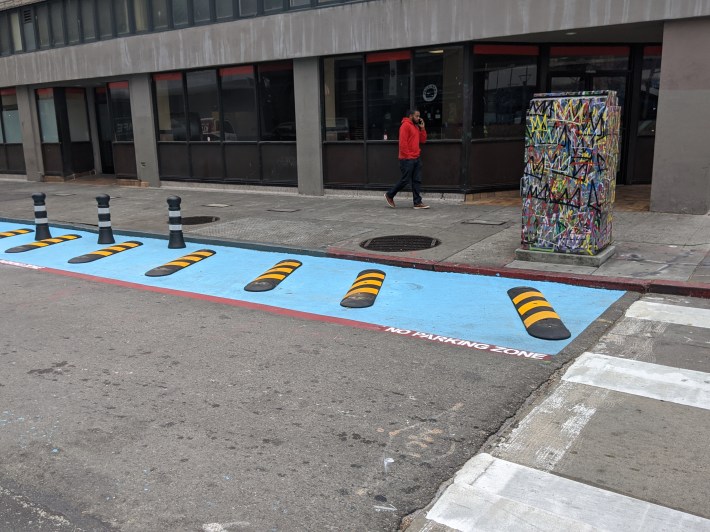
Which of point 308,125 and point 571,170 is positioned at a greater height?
point 308,125

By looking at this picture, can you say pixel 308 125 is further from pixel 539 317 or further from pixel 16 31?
pixel 16 31

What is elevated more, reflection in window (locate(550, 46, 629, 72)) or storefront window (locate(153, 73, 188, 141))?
reflection in window (locate(550, 46, 629, 72))

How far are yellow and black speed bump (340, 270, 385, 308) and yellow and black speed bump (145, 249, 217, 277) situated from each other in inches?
110

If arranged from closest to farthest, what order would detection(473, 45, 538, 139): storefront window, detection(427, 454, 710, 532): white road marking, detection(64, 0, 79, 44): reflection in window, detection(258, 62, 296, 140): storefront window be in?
detection(427, 454, 710, 532): white road marking
detection(473, 45, 538, 139): storefront window
detection(258, 62, 296, 140): storefront window
detection(64, 0, 79, 44): reflection in window

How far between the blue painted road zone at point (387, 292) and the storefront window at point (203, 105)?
7542 millimetres

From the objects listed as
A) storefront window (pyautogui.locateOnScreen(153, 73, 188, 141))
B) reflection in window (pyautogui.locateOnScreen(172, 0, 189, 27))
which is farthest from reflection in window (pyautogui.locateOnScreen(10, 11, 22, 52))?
reflection in window (pyautogui.locateOnScreen(172, 0, 189, 27))

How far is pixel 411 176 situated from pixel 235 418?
363 inches

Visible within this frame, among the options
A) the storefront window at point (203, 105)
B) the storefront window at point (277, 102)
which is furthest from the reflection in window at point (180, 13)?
the storefront window at point (277, 102)

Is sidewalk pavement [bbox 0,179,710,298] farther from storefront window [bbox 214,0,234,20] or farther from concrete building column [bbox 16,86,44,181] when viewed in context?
concrete building column [bbox 16,86,44,181]

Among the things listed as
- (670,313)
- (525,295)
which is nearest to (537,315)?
(525,295)

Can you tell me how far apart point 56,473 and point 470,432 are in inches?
102

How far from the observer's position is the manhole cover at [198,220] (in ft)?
Answer: 42.1

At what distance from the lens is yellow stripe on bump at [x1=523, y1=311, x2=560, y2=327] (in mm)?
6407

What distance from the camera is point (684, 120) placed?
10773 millimetres
